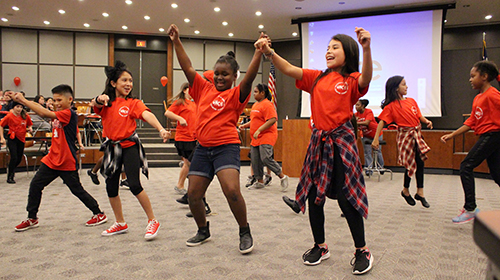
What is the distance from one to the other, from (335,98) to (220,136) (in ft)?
2.68

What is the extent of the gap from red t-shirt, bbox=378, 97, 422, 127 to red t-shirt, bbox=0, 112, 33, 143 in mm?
5848

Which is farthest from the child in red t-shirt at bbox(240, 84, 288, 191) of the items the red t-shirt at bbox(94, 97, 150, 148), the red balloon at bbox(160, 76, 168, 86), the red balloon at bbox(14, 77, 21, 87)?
the red balloon at bbox(14, 77, 21, 87)

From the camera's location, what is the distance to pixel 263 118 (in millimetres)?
5223

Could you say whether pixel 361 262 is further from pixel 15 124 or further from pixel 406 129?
pixel 15 124

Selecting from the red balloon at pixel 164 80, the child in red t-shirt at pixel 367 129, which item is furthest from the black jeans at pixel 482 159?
the red balloon at pixel 164 80

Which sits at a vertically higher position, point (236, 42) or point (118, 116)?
point (236, 42)

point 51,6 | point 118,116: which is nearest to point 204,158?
point 118,116

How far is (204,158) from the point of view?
99.5 inches

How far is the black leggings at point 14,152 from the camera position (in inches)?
236

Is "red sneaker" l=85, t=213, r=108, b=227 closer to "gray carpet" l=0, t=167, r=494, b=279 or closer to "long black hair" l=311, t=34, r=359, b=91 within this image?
"gray carpet" l=0, t=167, r=494, b=279

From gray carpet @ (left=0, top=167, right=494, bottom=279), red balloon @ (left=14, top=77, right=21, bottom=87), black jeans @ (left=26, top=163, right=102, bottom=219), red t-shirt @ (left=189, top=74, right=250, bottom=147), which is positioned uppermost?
red balloon @ (left=14, top=77, right=21, bottom=87)

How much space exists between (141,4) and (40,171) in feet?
27.6

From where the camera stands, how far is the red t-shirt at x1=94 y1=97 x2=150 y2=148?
2842mm

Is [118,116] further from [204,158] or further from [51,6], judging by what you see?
[51,6]
